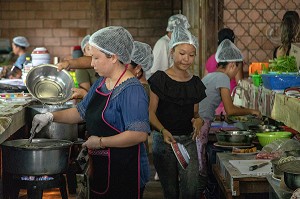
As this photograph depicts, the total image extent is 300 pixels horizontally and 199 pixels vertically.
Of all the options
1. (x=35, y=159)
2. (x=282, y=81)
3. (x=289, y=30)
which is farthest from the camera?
(x=289, y=30)

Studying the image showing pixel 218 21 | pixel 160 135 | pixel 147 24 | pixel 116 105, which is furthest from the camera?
pixel 147 24

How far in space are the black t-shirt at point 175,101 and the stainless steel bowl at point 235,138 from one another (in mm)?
436

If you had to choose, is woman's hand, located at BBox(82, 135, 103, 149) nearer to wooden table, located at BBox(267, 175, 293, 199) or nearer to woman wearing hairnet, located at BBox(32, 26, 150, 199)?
woman wearing hairnet, located at BBox(32, 26, 150, 199)

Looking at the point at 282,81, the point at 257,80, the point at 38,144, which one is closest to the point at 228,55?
the point at 257,80

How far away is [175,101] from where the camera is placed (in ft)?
19.7

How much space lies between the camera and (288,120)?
621 centimetres

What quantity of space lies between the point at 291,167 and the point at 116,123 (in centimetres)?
121

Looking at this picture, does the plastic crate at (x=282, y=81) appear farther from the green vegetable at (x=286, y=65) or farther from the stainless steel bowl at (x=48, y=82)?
the stainless steel bowl at (x=48, y=82)

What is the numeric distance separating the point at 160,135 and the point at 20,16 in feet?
37.5

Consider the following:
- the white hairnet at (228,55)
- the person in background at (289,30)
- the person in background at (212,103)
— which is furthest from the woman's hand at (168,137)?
the person in background at (289,30)

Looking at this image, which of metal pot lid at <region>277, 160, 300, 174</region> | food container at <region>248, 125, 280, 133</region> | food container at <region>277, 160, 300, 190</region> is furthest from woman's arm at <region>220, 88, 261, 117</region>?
food container at <region>277, 160, 300, 190</region>

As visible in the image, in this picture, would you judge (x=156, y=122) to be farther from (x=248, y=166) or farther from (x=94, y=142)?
(x=94, y=142)

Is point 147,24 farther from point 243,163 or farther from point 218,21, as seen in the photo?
point 243,163

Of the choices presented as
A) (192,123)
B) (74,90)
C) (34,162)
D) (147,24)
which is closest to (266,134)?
(192,123)
